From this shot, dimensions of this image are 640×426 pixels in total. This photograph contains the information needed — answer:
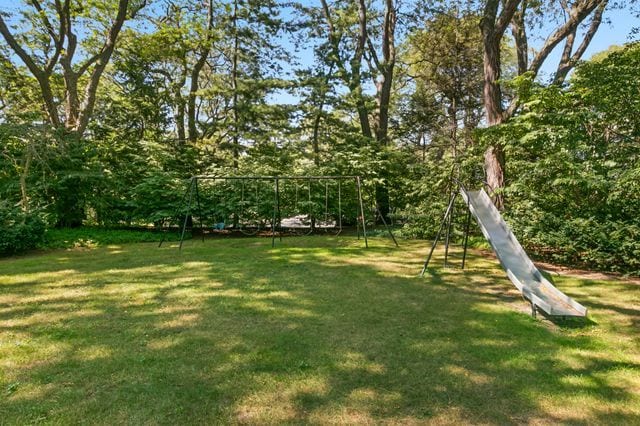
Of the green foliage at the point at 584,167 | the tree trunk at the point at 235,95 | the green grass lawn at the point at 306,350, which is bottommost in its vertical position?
the green grass lawn at the point at 306,350

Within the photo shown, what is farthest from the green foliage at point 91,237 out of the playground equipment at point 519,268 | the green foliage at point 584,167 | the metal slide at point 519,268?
the green foliage at point 584,167

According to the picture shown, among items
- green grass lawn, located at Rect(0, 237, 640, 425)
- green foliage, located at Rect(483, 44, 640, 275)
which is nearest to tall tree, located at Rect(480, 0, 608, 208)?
green foliage, located at Rect(483, 44, 640, 275)

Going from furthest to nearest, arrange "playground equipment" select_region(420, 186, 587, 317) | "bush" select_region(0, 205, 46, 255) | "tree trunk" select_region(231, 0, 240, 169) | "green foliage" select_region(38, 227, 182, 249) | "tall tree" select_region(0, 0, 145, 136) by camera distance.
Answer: "tree trunk" select_region(231, 0, 240, 169)
"tall tree" select_region(0, 0, 145, 136)
"green foliage" select_region(38, 227, 182, 249)
"bush" select_region(0, 205, 46, 255)
"playground equipment" select_region(420, 186, 587, 317)

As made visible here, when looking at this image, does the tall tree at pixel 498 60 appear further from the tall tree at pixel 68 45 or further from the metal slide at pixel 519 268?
the tall tree at pixel 68 45

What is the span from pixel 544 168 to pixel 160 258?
700cm

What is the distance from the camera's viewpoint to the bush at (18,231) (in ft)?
21.0

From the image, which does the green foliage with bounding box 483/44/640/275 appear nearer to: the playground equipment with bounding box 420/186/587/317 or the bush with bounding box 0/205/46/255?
the playground equipment with bounding box 420/186/587/317

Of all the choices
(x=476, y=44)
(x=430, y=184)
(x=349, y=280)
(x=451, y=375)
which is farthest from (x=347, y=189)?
(x=451, y=375)

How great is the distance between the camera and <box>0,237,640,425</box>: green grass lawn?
2080mm

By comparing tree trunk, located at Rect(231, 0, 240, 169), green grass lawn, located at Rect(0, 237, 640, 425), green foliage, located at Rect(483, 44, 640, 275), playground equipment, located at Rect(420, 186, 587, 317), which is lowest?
green grass lawn, located at Rect(0, 237, 640, 425)

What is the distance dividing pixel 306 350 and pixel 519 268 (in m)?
3.10

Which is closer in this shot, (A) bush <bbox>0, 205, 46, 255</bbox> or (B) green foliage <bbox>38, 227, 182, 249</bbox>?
(A) bush <bbox>0, 205, 46, 255</bbox>

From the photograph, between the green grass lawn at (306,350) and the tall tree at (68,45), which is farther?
the tall tree at (68,45)

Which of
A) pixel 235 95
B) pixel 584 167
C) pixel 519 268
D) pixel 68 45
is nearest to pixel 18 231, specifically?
pixel 68 45
